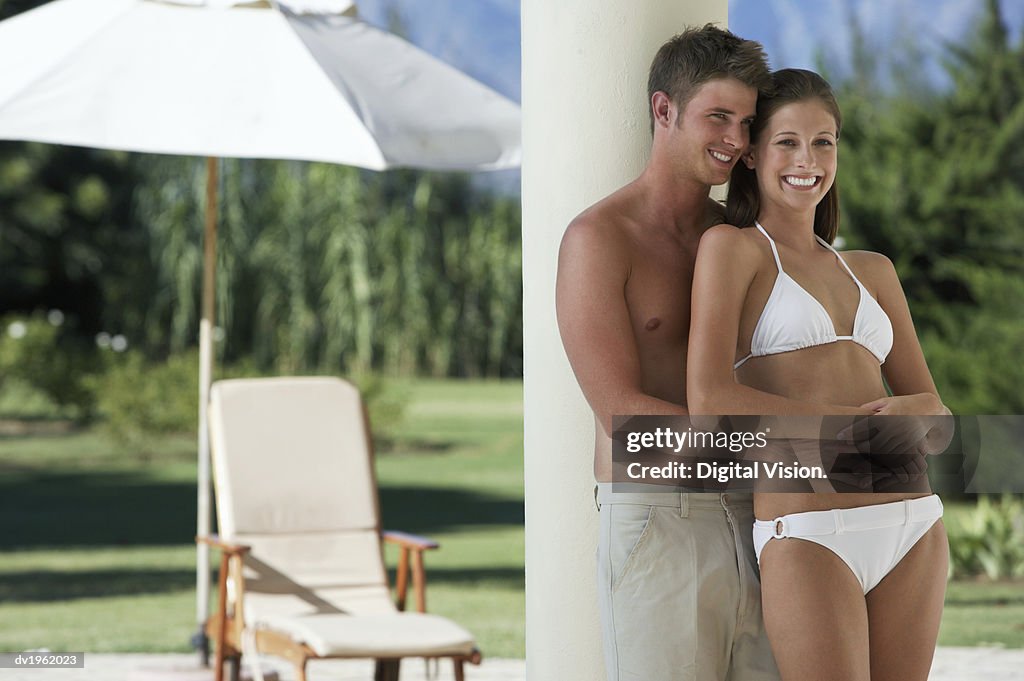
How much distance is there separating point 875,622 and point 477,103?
308cm

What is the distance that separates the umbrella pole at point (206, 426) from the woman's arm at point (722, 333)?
3.15 m

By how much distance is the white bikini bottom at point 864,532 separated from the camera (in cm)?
202

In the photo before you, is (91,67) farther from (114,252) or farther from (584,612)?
(114,252)

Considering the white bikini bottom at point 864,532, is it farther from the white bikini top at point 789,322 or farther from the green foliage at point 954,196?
the green foliage at point 954,196

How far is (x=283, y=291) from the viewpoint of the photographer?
15039 mm

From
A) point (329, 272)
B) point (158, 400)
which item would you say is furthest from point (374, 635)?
point (329, 272)

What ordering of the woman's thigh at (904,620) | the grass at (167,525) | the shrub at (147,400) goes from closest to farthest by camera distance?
the woman's thigh at (904,620), the grass at (167,525), the shrub at (147,400)

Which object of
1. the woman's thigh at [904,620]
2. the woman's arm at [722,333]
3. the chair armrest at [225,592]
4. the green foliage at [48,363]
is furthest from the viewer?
the green foliage at [48,363]

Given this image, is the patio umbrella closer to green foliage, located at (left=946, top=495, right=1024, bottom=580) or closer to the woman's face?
the woman's face

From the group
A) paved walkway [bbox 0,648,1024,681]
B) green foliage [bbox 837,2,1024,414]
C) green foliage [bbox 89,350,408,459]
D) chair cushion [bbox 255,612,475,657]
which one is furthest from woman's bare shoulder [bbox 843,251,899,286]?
green foliage [bbox 89,350,408,459]

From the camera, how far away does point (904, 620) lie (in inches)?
81.0

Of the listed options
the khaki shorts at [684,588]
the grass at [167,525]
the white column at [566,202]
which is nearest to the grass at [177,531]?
the grass at [167,525]

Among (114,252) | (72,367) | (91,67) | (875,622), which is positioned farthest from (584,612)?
(114,252)

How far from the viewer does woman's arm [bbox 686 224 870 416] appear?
1946mm
